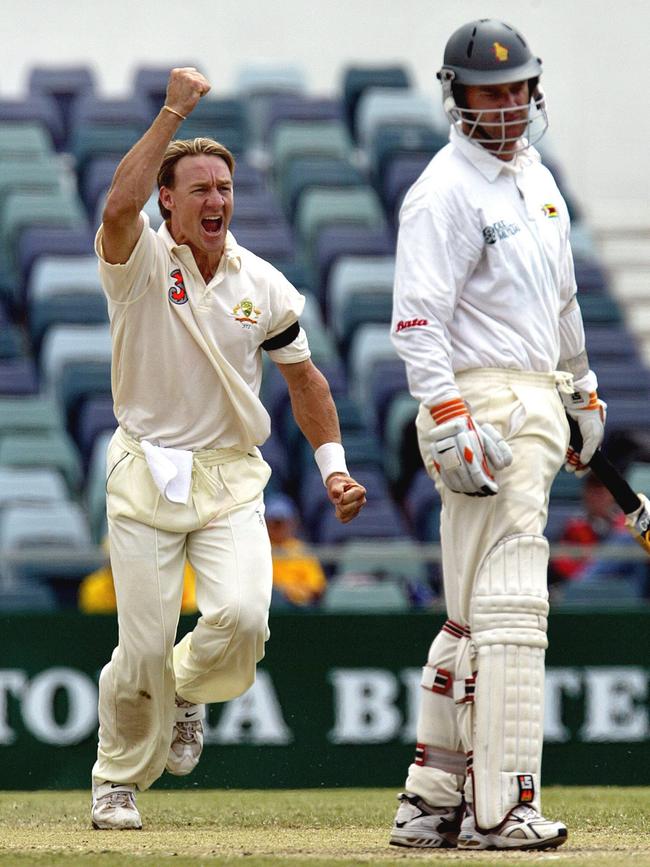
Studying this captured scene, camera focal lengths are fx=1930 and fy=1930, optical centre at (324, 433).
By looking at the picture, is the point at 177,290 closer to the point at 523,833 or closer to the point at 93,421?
the point at 523,833

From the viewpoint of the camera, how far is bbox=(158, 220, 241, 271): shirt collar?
588 cm

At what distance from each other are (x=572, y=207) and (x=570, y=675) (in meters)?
7.16

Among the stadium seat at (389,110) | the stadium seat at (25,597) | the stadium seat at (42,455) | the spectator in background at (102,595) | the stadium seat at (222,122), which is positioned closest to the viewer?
the stadium seat at (25,597)

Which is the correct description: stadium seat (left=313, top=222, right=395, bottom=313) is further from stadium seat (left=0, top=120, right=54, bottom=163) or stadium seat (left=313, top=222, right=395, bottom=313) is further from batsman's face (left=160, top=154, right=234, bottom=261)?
batsman's face (left=160, top=154, right=234, bottom=261)

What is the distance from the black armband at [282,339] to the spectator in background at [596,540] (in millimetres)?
3281

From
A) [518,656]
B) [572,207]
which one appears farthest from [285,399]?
[518,656]

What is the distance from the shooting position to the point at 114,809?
6020mm

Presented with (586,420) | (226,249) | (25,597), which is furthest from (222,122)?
(586,420)

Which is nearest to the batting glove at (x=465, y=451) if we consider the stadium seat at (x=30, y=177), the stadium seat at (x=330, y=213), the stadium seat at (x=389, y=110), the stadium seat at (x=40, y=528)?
the stadium seat at (x=40, y=528)

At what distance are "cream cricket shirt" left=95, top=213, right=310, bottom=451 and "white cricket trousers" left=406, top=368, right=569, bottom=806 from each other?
70cm

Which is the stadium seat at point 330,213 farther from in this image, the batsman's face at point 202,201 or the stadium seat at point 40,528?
the batsman's face at point 202,201

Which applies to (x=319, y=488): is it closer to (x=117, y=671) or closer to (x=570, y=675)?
(x=570, y=675)

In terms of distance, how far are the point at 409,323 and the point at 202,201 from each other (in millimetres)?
873

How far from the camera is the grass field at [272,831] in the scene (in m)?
4.86
